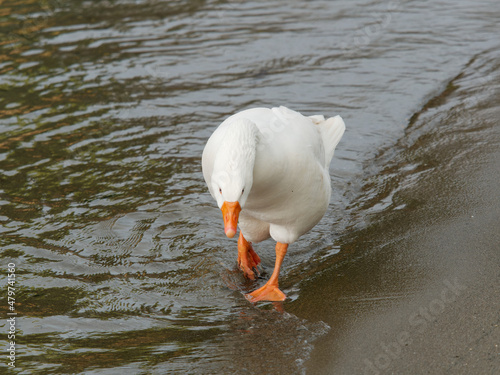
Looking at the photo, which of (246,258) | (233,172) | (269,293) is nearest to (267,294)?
(269,293)

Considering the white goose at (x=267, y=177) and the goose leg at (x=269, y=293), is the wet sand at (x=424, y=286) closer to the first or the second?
the goose leg at (x=269, y=293)

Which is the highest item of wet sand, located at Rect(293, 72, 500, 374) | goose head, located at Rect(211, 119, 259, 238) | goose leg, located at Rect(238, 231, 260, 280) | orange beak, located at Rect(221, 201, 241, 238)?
goose head, located at Rect(211, 119, 259, 238)

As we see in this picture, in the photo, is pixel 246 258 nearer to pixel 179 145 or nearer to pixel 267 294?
pixel 267 294

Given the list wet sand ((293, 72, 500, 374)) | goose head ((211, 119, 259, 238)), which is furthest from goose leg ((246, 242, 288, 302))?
goose head ((211, 119, 259, 238))

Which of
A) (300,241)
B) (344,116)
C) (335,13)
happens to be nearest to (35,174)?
(300,241)

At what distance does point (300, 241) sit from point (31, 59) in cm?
671

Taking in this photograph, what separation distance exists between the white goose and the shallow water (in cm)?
39

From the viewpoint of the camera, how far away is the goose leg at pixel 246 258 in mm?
5335

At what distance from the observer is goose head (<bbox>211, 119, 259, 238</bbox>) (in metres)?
3.82

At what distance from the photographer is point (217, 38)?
11070 millimetres

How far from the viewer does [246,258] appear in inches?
213

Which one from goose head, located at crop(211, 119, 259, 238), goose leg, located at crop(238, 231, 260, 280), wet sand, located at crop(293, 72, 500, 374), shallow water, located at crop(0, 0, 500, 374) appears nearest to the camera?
wet sand, located at crop(293, 72, 500, 374)

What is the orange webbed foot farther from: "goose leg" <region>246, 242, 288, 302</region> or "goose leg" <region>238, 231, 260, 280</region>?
"goose leg" <region>238, 231, 260, 280</region>

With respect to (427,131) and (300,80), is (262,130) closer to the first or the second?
(427,131)
